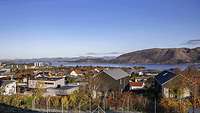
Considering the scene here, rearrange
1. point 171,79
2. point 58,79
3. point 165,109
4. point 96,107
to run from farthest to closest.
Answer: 1. point 58,79
2. point 171,79
3. point 96,107
4. point 165,109

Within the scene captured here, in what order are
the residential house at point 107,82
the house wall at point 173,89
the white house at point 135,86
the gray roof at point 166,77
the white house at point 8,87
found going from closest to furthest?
1. the house wall at point 173,89
2. the gray roof at point 166,77
3. the residential house at point 107,82
4. the white house at point 135,86
5. the white house at point 8,87

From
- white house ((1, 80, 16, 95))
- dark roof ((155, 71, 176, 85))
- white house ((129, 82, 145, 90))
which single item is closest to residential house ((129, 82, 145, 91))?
white house ((129, 82, 145, 90))

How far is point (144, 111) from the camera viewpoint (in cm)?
1304

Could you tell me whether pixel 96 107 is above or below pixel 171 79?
below

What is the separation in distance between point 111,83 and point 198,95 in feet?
17.4

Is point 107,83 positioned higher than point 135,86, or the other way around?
point 107,83

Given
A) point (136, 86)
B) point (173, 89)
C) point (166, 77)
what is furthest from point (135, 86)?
point (173, 89)

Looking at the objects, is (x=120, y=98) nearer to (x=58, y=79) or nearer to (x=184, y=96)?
(x=184, y=96)

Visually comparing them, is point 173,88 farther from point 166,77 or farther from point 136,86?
point 136,86

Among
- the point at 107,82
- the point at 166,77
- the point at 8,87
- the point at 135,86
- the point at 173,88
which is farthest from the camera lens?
the point at 8,87

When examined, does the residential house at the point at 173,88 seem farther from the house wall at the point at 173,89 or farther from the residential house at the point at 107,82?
the residential house at the point at 107,82

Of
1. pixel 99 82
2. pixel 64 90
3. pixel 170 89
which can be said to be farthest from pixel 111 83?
pixel 170 89

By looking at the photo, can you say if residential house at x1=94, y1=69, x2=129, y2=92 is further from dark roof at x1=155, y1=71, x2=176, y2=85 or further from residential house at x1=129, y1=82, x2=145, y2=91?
dark roof at x1=155, y1=71, x2=176, y2=85

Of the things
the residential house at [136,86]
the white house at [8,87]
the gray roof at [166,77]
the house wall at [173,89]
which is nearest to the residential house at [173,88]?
the house wall at [173,89]
